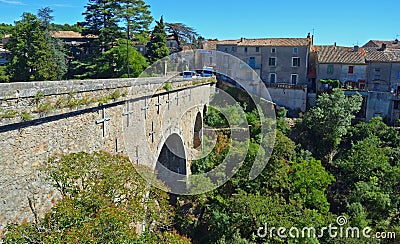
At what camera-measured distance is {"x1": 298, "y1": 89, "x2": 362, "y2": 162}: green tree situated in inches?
1051

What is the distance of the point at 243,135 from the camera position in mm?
24391

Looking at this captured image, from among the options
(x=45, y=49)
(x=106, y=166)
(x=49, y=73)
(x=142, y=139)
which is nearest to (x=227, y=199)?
(x=142, y=139)

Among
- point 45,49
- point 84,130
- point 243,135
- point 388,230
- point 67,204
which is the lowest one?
point 388,230

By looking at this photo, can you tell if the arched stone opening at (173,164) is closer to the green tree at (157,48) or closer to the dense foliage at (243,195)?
the dense foliage at (243,195)

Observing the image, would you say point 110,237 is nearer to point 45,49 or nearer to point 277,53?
point 45,49

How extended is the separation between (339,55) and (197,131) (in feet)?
57.5

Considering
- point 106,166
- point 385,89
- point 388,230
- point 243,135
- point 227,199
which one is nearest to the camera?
point 106,166

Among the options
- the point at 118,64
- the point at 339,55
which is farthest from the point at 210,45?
the point at 118,64

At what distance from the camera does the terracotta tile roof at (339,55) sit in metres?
32.1

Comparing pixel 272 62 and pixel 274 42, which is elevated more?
pixel 274 42

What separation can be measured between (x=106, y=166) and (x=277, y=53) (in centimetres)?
2946

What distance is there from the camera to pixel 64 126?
830 cm

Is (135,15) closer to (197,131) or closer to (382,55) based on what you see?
(197,131)

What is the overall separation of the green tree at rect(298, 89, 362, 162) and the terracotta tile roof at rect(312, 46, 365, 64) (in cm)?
530
